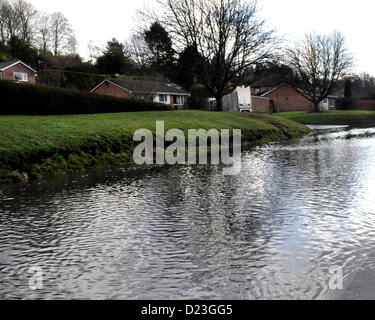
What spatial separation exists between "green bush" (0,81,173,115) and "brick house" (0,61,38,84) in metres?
30.7

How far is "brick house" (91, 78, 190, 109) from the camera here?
175 ft

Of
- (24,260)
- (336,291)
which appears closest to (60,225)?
(24,260)

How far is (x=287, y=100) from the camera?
82.7 metres

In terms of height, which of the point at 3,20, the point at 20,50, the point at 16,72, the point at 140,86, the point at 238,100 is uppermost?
the point at 3,20

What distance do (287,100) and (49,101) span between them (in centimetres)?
6307

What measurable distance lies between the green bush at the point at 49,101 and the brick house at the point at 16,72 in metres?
30.7

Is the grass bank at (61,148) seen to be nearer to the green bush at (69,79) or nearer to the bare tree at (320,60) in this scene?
the green bush at (69,79)

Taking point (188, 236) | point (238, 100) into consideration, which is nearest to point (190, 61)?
point (238, 100)

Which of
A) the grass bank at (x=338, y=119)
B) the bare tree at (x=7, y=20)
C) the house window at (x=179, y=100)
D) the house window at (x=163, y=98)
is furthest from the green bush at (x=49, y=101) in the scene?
the bare tree at (x=7, y=20)

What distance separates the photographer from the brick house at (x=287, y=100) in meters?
81.0

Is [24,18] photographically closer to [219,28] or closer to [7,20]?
[7,20]

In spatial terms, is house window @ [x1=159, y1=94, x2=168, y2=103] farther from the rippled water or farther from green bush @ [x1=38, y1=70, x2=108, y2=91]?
the rippled water

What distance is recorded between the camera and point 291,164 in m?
15.4
